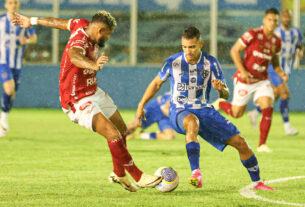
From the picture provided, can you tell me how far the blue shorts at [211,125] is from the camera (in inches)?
247

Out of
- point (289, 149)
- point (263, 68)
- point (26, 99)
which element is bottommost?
point (26, 99)

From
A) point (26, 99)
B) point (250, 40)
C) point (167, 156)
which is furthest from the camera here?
point (26, 99)

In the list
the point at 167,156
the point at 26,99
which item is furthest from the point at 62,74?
the point at 26,99

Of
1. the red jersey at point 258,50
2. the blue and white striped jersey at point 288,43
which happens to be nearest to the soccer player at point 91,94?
the red jersey at point 258,50

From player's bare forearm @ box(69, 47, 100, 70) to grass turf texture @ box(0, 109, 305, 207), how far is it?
1.11 m

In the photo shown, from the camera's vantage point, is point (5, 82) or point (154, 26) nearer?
point (5, 82)

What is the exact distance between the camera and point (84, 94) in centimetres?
621

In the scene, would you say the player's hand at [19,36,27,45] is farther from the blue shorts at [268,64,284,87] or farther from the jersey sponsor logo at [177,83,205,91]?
the jersey sponsor logo at [177,83,205,91]

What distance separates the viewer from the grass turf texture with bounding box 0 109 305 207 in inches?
227

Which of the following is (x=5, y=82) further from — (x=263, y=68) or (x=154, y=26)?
(x=154, y=26)

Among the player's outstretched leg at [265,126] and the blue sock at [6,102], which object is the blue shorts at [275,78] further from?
the blue sock at [6,102]

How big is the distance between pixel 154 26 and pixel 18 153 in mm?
10618

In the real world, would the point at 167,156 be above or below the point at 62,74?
below

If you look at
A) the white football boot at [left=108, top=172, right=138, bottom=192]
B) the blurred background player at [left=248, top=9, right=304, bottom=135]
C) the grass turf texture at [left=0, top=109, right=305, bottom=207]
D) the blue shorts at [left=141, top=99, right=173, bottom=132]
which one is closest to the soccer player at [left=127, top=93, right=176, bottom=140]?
the blue shorts at [left=141, top=99, right=173, bottom=132]
